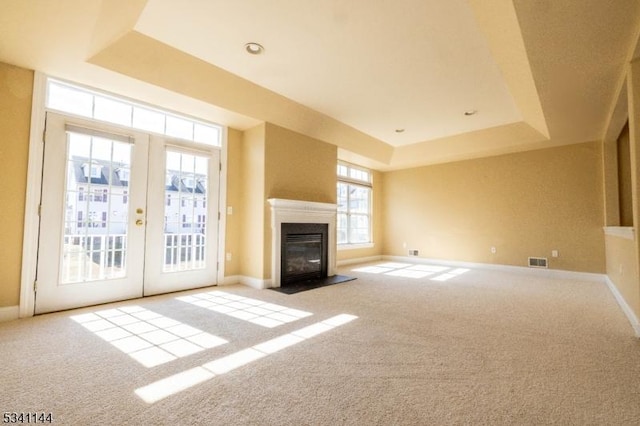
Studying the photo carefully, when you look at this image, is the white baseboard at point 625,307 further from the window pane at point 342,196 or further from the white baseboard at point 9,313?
the white baseboard at point 9,313

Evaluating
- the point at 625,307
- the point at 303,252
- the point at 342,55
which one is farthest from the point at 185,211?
the point at 625,307

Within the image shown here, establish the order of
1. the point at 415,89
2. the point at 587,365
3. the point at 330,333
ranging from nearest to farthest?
1. the point at 587,365
2. the point at 330,333
3. the point at 415,89

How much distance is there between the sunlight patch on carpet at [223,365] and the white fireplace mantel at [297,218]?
1815 millimetres

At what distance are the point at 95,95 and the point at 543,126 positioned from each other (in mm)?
6088

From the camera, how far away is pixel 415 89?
154 inches

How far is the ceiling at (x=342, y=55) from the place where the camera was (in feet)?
→ 7.66

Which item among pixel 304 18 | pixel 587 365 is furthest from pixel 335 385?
pixel 304 18

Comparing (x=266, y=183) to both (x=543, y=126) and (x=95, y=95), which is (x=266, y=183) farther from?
(x=543, y=126)

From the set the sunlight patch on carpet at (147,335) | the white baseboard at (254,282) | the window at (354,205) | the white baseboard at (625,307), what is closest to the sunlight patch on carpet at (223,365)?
the sunlight patch on carpet at (147,335)

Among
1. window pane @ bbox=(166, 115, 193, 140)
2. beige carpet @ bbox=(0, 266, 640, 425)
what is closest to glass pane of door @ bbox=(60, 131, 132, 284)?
beige carpet @ bbox=(0, 266, 640, 425)

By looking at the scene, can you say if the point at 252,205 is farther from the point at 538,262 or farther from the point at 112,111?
the point at 538,262

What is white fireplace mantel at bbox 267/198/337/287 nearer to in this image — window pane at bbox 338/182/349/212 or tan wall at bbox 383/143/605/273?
window pane at bbox 338/182/349/212

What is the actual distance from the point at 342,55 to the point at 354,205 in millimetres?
4427

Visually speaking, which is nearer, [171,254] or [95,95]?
[95,95]
